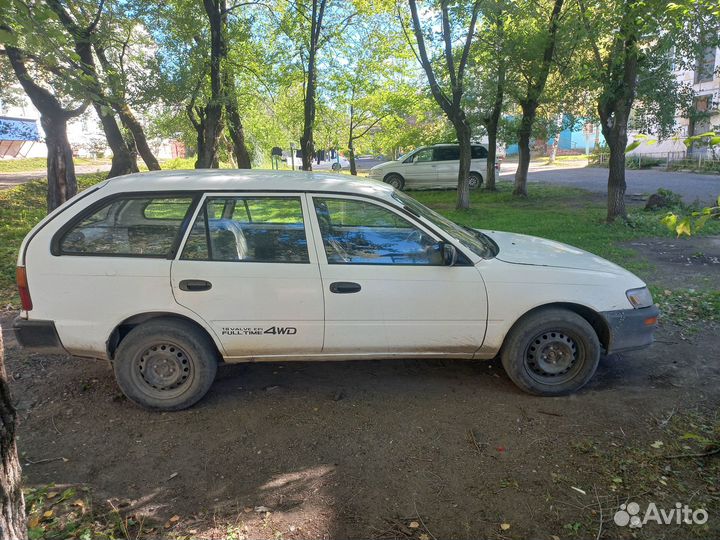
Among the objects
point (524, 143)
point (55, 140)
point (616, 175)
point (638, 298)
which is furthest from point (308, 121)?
point (638, 298)

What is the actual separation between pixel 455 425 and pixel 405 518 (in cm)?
103

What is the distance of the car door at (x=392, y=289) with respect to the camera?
387 cm

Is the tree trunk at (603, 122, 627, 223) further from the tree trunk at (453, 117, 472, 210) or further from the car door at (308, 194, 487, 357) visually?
the car door at (308, 194, 487, 357)

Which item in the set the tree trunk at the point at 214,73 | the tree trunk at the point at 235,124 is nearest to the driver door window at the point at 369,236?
the tree trunk at the point at 214,73

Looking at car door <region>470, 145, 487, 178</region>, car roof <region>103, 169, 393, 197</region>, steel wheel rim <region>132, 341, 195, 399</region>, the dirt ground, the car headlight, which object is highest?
car door <region>470, 145, 487, 178</region>

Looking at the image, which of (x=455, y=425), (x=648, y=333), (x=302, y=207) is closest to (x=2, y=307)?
(x=302, y=207)

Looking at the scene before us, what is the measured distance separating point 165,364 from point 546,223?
9898 millimetres

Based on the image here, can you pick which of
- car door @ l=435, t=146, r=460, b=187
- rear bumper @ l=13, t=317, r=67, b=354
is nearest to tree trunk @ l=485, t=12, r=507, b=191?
car door @ l=435, t=146, r=460, b=187

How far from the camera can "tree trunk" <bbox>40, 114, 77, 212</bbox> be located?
1018cm

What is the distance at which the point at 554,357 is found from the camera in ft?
13.3

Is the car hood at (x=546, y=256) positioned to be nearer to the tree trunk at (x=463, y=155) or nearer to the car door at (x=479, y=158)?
the tree trunk at (x=463, y=155)

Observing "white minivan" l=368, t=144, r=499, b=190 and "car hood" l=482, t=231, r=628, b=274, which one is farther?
"white minivan" l=368, t=144, r=499, b=190

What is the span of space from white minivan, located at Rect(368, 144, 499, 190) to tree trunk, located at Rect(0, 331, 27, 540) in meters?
19.2

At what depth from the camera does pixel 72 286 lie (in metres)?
3.79
